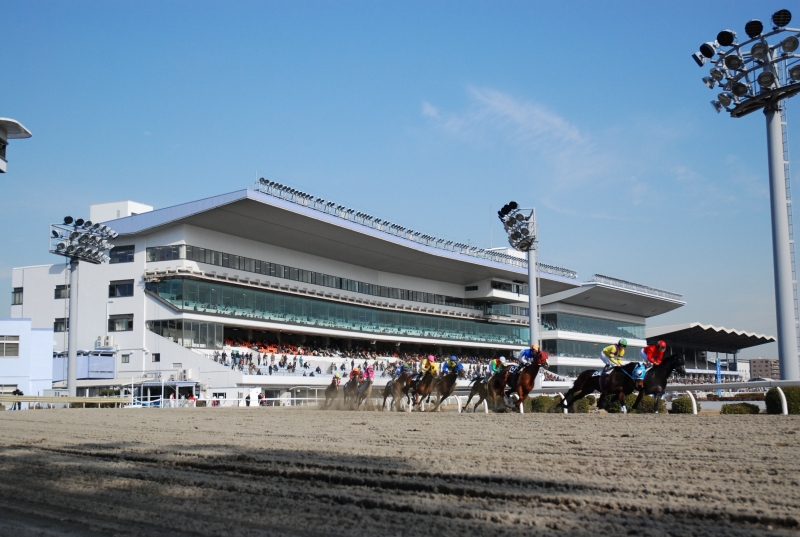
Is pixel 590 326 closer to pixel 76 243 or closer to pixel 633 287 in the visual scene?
pixel 633 287

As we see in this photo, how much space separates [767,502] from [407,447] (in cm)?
526

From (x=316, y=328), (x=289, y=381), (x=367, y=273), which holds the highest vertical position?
(x=367, y=273)

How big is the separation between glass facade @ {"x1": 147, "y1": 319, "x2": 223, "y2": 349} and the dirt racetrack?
105ft

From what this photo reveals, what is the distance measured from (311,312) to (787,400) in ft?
127

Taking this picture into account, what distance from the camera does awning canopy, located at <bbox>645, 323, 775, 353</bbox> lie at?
83.4 metres

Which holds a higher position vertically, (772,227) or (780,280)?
(772,227)

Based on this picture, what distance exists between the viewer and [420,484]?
6.91m

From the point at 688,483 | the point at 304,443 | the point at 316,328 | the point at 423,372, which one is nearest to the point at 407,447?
the point at 304,443

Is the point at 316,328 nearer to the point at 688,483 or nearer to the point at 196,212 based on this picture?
the point at 196,212

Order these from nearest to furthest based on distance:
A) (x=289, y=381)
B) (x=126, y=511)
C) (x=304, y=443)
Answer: (x=126, y=511) → (x=304, y=443) → (x=289, y=381)

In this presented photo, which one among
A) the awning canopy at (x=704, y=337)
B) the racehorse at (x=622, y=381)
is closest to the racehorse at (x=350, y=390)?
the racehorse at (x=622, y=381)

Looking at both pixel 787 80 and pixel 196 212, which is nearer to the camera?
pixel 787 80

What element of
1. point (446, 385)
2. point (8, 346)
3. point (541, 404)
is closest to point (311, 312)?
point (8, 346)

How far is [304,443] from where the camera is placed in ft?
36.5
